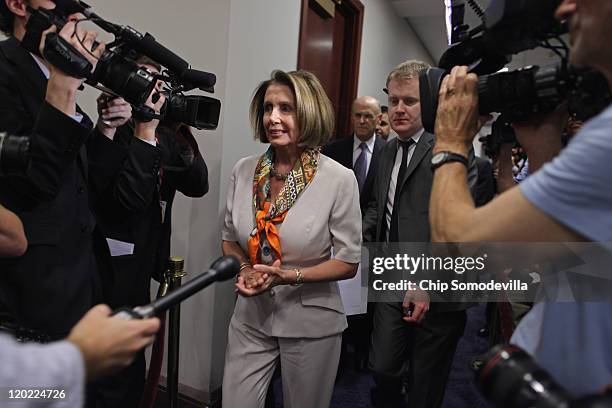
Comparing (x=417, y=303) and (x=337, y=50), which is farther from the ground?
(x=337, y=50)

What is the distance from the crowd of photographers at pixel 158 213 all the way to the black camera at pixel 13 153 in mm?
105

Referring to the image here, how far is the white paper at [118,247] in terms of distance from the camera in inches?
52.1

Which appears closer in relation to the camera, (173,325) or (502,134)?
(502,134)

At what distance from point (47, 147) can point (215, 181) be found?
89 centimetres

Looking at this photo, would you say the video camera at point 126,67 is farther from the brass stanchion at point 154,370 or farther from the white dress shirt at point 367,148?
the white dress shirt at point 367,148

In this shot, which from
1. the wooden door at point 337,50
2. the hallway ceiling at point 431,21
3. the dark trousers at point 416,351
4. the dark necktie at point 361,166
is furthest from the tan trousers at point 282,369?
the hallway ceiling at point 431,21

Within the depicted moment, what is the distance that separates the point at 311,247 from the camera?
1.33m

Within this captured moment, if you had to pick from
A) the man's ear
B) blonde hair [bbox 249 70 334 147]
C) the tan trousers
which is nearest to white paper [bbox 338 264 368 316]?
the tan trousers

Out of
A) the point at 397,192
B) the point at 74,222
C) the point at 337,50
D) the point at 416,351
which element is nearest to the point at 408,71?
the point at 397,192

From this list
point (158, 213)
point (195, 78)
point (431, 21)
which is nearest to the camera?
point (195, 78)

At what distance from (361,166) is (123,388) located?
67.1 inches

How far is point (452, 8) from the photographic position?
3.33 ft

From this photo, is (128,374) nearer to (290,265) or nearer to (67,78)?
(290,265)

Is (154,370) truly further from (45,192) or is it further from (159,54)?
(159,54)
